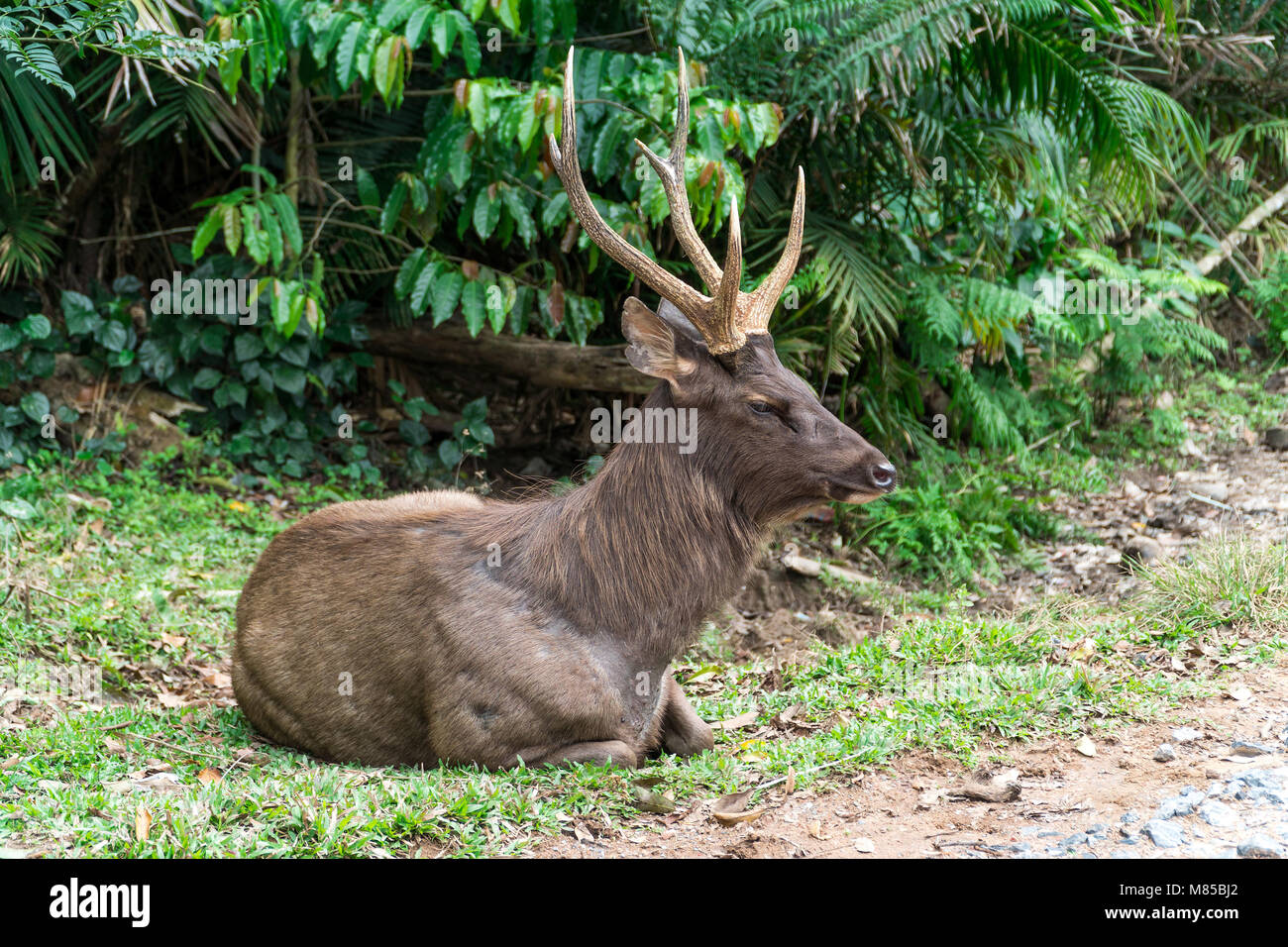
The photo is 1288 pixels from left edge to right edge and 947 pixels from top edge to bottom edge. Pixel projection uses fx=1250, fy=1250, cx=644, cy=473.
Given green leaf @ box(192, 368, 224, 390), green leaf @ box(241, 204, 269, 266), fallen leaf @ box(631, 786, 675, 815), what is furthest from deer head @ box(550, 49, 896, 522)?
green leaf @ box(192, 368, 224, 390)

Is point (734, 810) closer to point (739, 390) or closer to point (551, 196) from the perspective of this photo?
point (739, 390)

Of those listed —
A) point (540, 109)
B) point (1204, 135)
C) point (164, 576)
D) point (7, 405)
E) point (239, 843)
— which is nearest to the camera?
point (239, 843)

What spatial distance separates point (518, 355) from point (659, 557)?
3798mm

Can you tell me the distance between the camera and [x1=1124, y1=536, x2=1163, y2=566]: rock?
7.07 m

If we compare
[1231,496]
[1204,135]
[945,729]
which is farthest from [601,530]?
[1204,135]

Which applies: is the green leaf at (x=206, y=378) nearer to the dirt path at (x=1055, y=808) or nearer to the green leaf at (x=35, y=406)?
the green leaf at (x=35, y=406)

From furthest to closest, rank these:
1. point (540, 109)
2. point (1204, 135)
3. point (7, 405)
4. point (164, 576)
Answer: point (1204, 135) → point (7, 405) → point (164, 576) → point (540, 109)

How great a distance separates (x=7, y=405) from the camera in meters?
7.70

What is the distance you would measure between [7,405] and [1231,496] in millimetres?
7759

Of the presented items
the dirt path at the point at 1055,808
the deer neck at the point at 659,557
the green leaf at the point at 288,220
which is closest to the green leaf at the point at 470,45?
the green leaf at the point at 288,220

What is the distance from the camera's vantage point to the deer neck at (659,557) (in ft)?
14.8

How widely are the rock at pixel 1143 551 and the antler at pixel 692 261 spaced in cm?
342

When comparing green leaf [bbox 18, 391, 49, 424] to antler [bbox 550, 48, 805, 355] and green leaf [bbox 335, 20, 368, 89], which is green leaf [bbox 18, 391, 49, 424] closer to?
green leaf [bbox 335, 20, 368, 89]

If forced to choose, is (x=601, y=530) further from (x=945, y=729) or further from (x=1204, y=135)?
(x=1204, y=135)
